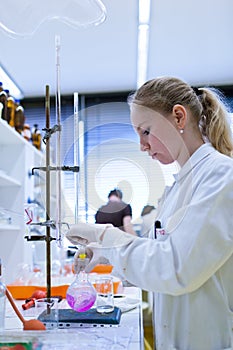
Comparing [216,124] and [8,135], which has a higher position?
[8,135]

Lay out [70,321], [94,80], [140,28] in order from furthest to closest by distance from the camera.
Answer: [94,80], [140,28], [70,321]

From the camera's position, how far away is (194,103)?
1.17 m

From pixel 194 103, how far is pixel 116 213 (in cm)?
36

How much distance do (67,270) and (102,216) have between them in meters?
1.76

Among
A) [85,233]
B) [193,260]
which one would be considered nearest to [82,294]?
[85,233]

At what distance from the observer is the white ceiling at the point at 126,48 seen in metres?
2.92

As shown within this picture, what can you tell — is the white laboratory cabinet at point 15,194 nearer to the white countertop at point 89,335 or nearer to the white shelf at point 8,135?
the white shelf at point 8,135

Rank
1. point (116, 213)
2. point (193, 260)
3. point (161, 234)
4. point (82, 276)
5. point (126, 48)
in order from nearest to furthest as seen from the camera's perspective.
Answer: point (193, 260)
point (161, 234)
point (116, 213)
point (82, 276)
point (126, 48)

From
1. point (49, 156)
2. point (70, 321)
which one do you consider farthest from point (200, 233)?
point (49, 156)

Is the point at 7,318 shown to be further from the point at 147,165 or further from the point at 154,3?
the point at 154,3

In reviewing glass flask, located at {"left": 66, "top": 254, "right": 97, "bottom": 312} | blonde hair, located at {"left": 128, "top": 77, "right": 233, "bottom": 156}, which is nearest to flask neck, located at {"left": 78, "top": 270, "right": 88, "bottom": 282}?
glass flask, located at {"left": 66, "top": 254, "right": 97, "bottom": 312}

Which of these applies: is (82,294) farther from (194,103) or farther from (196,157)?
(194,103)

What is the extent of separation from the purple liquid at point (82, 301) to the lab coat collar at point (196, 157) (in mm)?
458

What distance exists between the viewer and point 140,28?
10.2ft
